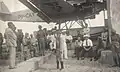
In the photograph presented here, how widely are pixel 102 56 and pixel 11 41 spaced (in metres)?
0.98

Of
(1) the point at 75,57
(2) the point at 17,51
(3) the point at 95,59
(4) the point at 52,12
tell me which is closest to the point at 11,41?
(2) the point at 17,51

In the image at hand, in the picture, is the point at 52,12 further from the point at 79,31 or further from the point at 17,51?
the point at 17,51

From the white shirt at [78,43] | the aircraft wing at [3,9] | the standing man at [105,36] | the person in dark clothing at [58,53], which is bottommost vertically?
the person in dark clothing at [58,53]

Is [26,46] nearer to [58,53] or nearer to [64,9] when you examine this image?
[58,53]

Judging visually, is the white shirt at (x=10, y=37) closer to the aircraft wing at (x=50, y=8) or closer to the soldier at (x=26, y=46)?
the soldier at (x=26, y=46)

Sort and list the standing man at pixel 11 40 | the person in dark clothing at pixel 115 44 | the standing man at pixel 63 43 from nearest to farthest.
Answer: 1. the person in dark clothing at pixel 115 44
2. the standing man at pixel 63 43
3. the standing man at pixel 11 40

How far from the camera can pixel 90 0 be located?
6.52 ft

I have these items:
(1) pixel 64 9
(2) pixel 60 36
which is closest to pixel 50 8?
(1) pixel 64 9

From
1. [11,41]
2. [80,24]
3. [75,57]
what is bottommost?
[75,57]

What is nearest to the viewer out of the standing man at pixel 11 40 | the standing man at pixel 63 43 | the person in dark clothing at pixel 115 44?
the person in dark clothing at pixel 115 44

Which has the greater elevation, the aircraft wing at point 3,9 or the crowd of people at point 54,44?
the aircraft wing at point 3,9

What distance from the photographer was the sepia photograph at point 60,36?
1.97m

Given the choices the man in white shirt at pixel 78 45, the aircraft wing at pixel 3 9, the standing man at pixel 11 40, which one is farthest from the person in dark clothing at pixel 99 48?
the aircraft wing at pixel 3 9

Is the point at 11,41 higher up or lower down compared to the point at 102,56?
higher up
